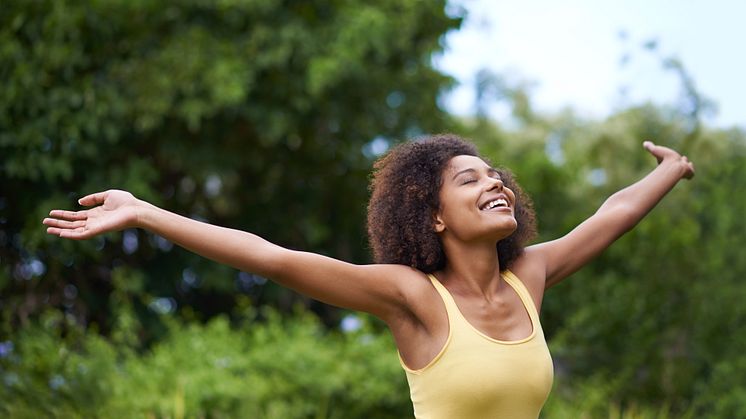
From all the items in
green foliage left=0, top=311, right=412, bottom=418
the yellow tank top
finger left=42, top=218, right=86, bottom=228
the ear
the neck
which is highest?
finger left=42, top=218, right=86, bottom=228

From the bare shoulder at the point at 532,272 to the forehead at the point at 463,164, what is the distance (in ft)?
1.13

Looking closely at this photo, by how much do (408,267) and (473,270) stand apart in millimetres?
198

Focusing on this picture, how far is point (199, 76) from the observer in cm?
844

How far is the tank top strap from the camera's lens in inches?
131

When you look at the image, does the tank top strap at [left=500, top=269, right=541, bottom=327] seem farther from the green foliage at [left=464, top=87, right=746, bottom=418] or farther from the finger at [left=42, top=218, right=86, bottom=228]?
the green foliage at [left=464, top=87, right=746, bottom=418]

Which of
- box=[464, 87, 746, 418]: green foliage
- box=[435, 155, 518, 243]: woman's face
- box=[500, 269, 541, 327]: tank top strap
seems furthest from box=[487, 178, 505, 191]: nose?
box=[464, 87, 746, 418]: green foliage

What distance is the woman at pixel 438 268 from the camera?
3113 mm

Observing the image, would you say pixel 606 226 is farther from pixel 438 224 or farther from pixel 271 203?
pixel 271 203

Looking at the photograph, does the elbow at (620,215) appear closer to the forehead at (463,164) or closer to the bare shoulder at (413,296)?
the forehead at (463,164)

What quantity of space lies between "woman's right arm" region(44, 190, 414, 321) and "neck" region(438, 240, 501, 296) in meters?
0.19

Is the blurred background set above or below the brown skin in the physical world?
below

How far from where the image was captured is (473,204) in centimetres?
326

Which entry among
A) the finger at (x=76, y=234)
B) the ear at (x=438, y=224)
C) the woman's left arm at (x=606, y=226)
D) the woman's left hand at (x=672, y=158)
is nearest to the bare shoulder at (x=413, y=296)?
the ear at (x=438, y=224)

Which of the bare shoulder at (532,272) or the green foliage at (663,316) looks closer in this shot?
the bare shoulder at (532,272)
